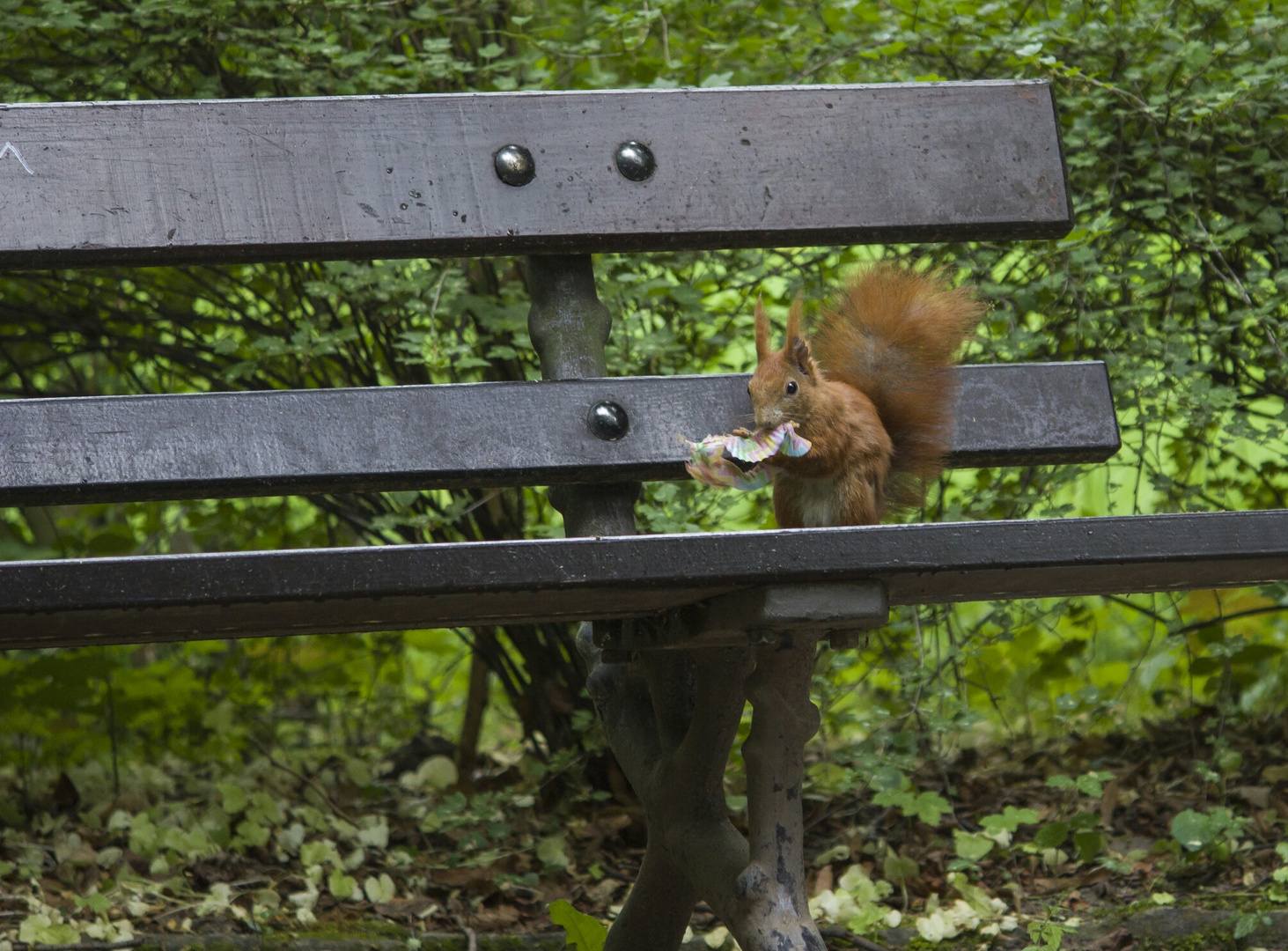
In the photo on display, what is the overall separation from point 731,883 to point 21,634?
723 mm

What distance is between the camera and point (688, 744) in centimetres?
150

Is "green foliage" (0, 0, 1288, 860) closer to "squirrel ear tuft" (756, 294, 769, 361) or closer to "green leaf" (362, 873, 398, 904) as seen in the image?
"green leaf" (362, 873, 398, 904)

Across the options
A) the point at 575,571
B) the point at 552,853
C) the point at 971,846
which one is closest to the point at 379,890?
the point at 552,853

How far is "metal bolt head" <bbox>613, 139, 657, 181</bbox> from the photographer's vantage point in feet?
5.91

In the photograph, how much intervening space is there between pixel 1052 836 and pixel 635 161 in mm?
1371

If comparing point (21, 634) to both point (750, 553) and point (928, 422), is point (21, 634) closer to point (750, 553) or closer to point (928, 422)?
point (750, 553)

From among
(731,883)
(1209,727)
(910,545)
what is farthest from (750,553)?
(1209,727)

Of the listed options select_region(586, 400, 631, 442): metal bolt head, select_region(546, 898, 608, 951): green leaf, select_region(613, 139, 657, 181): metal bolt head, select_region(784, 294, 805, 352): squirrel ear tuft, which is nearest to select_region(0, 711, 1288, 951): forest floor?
select_region(546, 898, 608, 951): green leaf

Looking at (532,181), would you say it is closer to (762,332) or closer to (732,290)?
(762,332)

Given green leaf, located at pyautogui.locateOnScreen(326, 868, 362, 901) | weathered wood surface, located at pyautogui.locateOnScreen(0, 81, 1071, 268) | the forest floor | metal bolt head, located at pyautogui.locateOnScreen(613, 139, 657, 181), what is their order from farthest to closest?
1. green leaf, located at pyautogui.locateOnScreen(326, 868, 362, 901)
2. the forest floor
3. metal bolt head, located at pyautogui.locateOnScreen(613, 139, 657, 181)
4. weathered wood surface, located at pyautogui.locateOnScreen(0, 81, 1071, 268)

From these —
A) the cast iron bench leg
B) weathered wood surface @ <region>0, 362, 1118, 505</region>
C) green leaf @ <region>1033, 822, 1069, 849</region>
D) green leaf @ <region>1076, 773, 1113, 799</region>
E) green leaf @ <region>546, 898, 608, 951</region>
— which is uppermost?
weathered wood surface @ <region>0, 362, 1118, 505</region>

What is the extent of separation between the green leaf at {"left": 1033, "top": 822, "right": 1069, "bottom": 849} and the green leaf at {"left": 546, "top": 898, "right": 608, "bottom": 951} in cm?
95

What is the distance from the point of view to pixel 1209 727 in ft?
9.43

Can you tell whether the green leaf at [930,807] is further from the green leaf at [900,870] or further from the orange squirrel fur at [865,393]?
the orange squirrel fur at [865,393]
